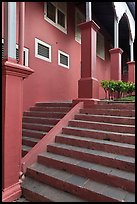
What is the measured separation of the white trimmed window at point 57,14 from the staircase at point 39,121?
11.6 feet

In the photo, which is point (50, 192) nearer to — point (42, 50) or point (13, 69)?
point (13, 69)

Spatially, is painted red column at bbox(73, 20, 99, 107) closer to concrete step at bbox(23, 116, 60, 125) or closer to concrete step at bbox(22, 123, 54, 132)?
concrete step at bbox(23, 116, 60, 125)

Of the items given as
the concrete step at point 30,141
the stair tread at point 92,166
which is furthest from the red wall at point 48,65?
the stair tread at point 92,166

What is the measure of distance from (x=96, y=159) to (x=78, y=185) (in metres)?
0.56

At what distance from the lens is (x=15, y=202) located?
8.82 ft

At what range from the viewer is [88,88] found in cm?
499

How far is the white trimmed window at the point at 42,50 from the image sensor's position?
659 cm

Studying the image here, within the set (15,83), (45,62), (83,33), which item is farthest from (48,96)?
(15,83)

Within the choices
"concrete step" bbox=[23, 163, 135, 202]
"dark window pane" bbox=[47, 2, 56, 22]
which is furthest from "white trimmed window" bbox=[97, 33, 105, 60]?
"concrete step" bbox=[23, 163, 135, 202]

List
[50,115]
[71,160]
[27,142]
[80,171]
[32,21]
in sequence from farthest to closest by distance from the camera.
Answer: [32,21]
[50,115]
[27,142]
[71,160]
[80,171]

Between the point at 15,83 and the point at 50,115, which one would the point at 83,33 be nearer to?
the point at 50,115

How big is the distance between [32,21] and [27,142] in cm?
416

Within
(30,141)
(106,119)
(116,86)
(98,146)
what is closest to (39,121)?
(30,141)

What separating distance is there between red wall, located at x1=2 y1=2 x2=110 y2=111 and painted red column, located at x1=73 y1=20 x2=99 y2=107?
6.32 ft
